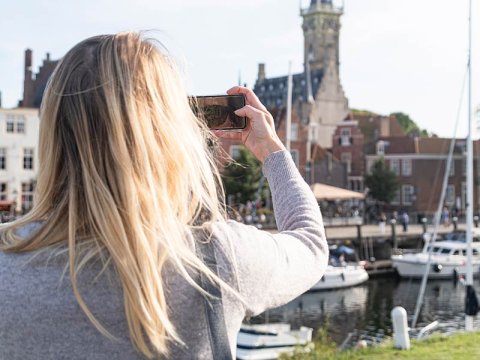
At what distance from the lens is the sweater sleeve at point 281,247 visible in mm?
1332

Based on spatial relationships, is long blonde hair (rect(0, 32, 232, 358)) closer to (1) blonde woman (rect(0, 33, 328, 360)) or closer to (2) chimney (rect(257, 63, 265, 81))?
(1) blonde woman (rect(0, 33, 328, 360))

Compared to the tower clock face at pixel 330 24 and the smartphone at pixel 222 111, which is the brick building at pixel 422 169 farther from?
the smartphone at pixel 222 111

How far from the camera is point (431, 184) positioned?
4594 centimetres

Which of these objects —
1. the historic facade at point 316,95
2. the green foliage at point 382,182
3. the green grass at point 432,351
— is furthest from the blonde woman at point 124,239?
the historic facade at point 316,95

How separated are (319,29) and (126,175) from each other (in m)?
84.9

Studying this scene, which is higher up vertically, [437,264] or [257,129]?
[257,129]

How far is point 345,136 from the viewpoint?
4575 centimetres

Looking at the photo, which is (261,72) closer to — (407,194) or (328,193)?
(407,194)

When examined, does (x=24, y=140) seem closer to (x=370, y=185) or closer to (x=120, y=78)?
(x=370, y=185)

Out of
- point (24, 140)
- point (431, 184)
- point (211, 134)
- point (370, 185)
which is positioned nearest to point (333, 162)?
point (370, 185)

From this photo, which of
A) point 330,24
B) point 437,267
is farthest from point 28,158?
point 330,24

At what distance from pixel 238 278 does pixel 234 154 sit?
37096mm

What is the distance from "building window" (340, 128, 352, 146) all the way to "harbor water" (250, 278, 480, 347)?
61.6 feet

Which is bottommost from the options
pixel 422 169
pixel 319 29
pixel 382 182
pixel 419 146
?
pixel 382 182
